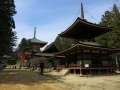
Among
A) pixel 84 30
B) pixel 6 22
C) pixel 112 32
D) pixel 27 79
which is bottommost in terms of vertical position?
pixel 27 79

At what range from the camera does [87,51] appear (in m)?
30.7

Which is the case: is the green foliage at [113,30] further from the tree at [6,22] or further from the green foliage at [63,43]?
the tree at [6,22]

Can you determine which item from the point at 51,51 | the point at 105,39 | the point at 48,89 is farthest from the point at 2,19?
the point at 105,39

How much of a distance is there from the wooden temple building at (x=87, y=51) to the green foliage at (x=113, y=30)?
1837cm

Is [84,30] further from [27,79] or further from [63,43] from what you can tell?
[63,43]

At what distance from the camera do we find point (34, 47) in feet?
199

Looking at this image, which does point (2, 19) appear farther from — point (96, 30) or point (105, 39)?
point (105, 39)

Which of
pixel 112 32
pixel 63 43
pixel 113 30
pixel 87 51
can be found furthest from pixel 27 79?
pixel 63 43

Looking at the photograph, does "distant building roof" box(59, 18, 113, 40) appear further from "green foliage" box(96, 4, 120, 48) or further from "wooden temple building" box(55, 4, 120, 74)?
"green foliage" box(96, 4, 120, 48)

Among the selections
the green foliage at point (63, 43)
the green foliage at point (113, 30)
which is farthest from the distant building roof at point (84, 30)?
the green foliage at point (63, 43)

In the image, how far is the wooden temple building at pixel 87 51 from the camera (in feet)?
A: 95.6

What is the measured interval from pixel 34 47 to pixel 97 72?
33.2 m

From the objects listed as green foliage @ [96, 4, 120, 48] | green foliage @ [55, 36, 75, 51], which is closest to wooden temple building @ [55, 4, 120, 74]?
green foliage @ [96, 4, 120, 48]

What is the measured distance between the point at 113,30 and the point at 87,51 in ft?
79.4
